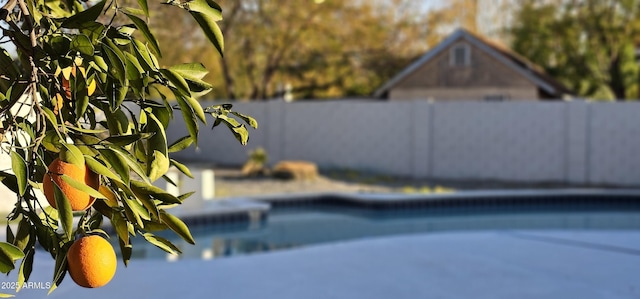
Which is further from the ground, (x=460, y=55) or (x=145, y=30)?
(x=460, y=55)

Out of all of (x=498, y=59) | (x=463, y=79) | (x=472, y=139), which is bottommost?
(x=472, y=139)

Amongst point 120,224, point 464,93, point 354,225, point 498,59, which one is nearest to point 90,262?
point 120,224

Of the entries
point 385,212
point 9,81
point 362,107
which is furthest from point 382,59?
point 9,81

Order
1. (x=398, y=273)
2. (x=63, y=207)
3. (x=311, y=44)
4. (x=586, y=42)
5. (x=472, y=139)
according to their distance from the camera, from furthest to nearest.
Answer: (x=586, y=42) → (x=311, y=44) → (x=472, y=139) → (x=398, y=273) → (x=63, y=207)

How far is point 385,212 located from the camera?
9586 mm

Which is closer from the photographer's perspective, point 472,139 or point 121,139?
point 121,139

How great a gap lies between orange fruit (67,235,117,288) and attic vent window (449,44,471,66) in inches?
757

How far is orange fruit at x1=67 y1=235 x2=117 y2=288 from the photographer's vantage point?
115 cm

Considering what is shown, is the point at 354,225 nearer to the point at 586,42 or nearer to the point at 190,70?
the point at 190,70

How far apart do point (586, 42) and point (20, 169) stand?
2505 cm

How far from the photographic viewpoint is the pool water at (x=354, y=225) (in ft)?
24.8

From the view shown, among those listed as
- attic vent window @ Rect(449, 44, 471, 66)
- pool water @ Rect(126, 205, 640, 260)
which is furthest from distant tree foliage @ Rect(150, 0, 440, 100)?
pool water @ Rect(126, 205, 640, 260)

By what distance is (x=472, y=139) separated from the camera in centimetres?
1242

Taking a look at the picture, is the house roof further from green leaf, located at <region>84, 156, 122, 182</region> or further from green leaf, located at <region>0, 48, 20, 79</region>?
green leaf, located at <region>84, 156, 122, 182</region>
